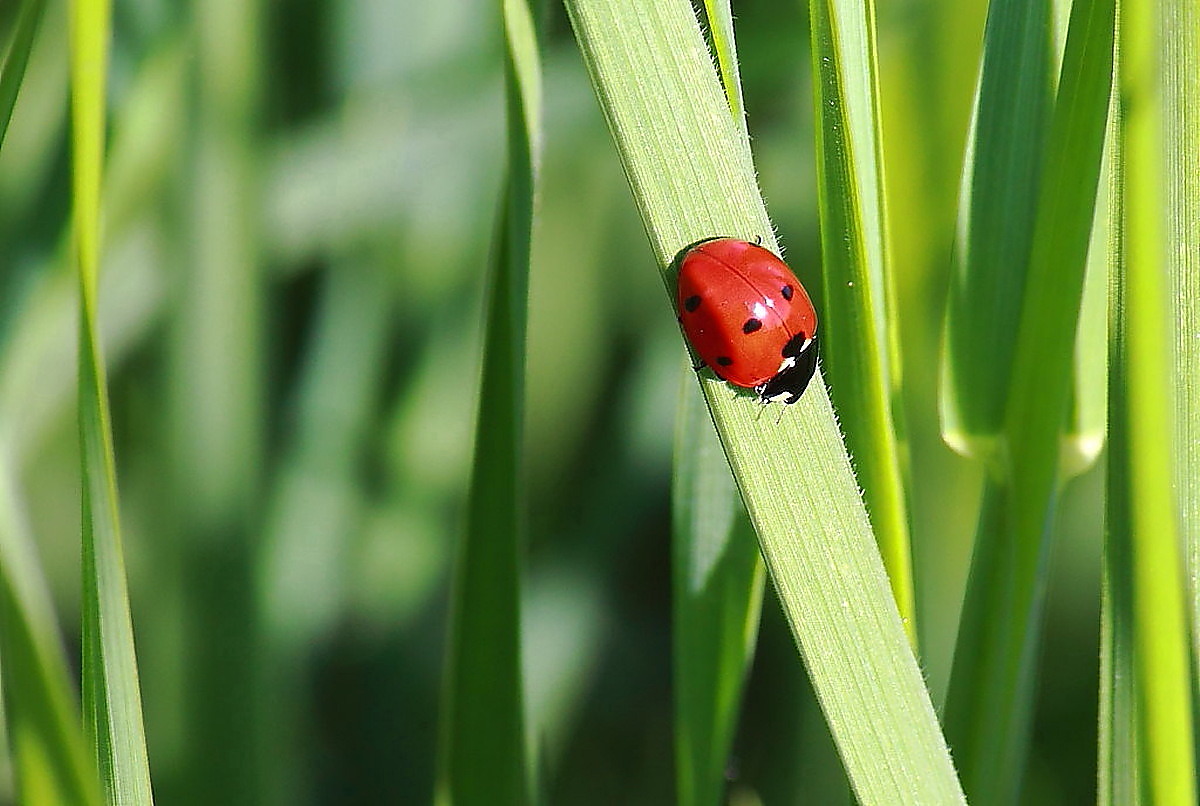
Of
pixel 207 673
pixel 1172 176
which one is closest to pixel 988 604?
pixel 1172 176

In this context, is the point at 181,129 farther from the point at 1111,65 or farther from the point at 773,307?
the point at 1111,65

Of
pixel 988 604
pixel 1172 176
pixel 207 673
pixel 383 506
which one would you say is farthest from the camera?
pixel 383 506

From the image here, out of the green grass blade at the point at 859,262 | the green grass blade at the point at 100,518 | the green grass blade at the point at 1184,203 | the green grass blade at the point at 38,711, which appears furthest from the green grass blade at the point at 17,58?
the green grass blade at the point at 1184,203

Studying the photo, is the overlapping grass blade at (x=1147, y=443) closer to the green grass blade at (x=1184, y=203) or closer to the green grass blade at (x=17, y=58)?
the green grass blade at (x=1184, y=203)

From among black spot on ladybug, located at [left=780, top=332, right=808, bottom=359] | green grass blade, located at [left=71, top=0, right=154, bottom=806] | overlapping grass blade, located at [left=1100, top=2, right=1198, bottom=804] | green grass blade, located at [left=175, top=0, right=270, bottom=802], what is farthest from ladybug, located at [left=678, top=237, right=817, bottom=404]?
green grass blade, located at [left=175, top=0, right=270, bottom=802]

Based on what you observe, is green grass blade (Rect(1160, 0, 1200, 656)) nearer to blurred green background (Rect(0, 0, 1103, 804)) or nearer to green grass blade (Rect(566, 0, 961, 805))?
green grass blade (Rect(566, 0, 961, 805))

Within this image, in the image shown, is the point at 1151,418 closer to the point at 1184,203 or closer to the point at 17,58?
the point at 1184,203
